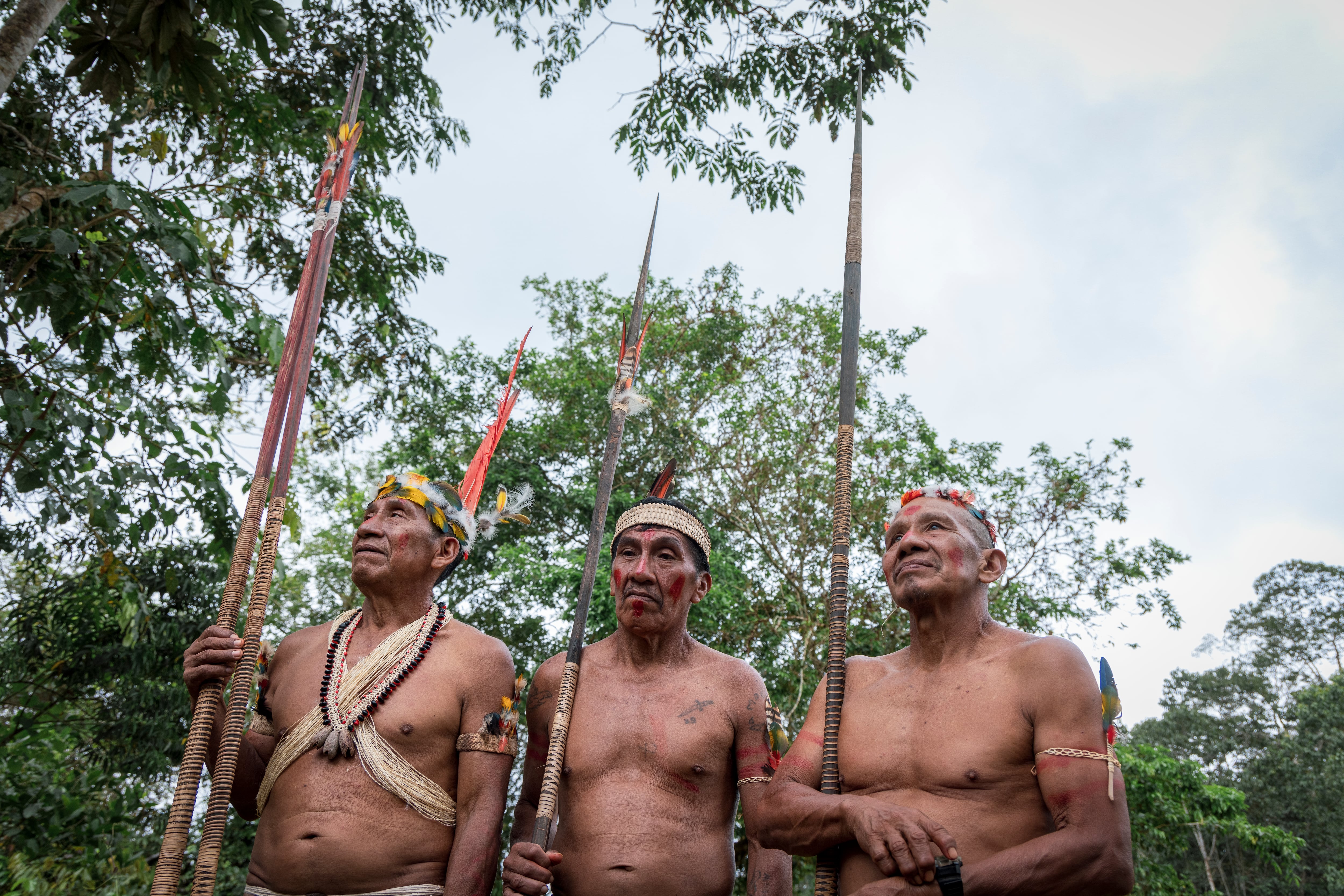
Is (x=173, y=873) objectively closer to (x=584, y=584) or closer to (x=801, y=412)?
(x=584, y=584)

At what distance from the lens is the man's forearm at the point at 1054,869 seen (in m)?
2.00

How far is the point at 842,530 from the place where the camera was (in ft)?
8.91

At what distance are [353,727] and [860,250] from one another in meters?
2.17

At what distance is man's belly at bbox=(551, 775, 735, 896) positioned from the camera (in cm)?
276

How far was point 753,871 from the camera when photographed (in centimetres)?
289

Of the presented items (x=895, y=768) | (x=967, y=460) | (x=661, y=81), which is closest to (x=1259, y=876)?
(x=967, y=460)

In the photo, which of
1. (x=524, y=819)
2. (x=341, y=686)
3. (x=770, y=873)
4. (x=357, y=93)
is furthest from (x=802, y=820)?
(x=357, y=93)

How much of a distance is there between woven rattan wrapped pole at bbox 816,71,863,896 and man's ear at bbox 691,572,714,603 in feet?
2.17

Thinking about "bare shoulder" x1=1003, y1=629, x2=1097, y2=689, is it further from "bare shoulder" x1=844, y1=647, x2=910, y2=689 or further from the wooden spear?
the wooden spear

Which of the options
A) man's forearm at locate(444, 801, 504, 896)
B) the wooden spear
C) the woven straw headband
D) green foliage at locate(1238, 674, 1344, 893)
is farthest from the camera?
green foliage at locate(1238, 674, 1344, 893)

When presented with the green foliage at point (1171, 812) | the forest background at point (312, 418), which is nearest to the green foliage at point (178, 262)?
the forest background at point (312, 418)

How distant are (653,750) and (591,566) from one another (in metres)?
0.67

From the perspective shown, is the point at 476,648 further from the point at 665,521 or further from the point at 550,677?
the point at 665,521

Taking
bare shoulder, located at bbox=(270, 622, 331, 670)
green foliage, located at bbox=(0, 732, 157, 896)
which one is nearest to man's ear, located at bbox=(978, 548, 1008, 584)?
bare shoulder, located at bbox=(270, 622, 331, 670)
